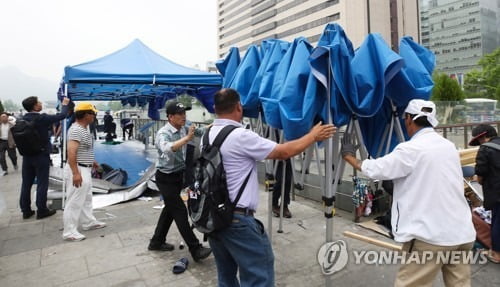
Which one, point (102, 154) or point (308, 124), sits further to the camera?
point (102, 154)

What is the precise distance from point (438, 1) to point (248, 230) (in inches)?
2996

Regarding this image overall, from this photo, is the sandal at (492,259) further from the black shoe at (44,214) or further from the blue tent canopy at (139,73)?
the black shoe at (44,214)

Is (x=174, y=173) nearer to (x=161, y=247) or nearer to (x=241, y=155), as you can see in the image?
(x=161, y=247)

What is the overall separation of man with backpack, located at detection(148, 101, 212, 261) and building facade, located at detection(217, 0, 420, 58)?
3114 centimetres

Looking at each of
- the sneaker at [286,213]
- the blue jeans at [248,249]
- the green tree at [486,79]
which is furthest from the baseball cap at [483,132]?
the green tree at [486,79]

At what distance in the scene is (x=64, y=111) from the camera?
4883 mm

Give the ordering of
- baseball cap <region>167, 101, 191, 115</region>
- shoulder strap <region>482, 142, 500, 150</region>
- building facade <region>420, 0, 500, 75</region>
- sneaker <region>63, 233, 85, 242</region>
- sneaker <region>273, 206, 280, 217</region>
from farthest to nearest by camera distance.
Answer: building facade <region>420, 0, 500, 75</region> < sneaker <region>273, 206, 280, 217</region> < sneaker <region>63, 233, 85, 242</region> < baseball cap <region>167, 101, 191, 115</region> < shoulder strap <region>482, 142, 500, 150</region>

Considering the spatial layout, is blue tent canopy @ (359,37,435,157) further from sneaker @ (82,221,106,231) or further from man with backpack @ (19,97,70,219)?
man with backpack @ (19,97,70,219)

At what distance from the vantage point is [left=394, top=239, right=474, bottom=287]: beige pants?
189cm

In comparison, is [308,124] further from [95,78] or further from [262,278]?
[95,78]

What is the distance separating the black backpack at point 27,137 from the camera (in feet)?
15.3

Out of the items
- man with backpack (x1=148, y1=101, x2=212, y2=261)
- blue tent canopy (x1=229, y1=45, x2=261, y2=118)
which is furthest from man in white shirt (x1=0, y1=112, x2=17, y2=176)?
blue tent canopy (x1=229, y1=45, x2=261, y2=118)

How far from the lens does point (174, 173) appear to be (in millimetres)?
3486

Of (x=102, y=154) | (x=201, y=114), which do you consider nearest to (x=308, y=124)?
(x=201, y=114)
